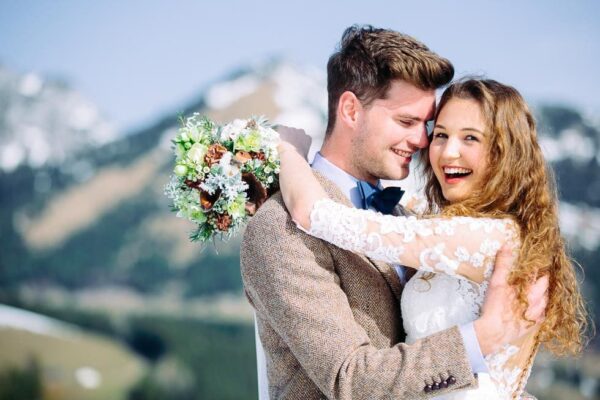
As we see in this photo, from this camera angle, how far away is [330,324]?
228 centimetres

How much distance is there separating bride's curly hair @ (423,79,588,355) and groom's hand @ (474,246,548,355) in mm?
69

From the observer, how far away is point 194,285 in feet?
36.1

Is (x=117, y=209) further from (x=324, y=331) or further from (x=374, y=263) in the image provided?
(x=324, y=331)

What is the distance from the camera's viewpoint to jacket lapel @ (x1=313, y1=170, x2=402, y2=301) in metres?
2.58

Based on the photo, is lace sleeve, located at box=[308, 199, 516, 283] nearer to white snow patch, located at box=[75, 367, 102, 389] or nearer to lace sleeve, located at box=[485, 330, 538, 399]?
lace sleeve, located at box=[485, 330, 538, 399]

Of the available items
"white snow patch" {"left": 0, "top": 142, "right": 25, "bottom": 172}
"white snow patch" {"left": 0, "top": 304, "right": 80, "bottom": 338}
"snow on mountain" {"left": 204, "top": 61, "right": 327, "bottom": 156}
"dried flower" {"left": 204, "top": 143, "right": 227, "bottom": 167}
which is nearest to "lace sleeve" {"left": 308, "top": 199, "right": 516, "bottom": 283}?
"dried flower" {"left": 204, "top": 143, "right": 227, "bottom": 167}

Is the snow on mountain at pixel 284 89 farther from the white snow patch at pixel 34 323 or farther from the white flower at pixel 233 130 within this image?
the white flower at pixel 233 130

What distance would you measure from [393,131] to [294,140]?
0.38 metres

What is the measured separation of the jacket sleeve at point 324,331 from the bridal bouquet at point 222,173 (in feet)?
0.65

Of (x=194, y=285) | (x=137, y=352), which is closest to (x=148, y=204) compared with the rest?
Result: (x=194, y=285)

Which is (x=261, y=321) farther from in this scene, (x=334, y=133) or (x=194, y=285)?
(x=194, y=285)

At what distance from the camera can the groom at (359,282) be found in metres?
2.22

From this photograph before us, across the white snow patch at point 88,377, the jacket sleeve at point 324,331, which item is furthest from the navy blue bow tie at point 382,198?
the white snow patch at point 88,377

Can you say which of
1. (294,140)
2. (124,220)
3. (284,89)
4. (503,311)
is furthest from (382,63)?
(124,220)
